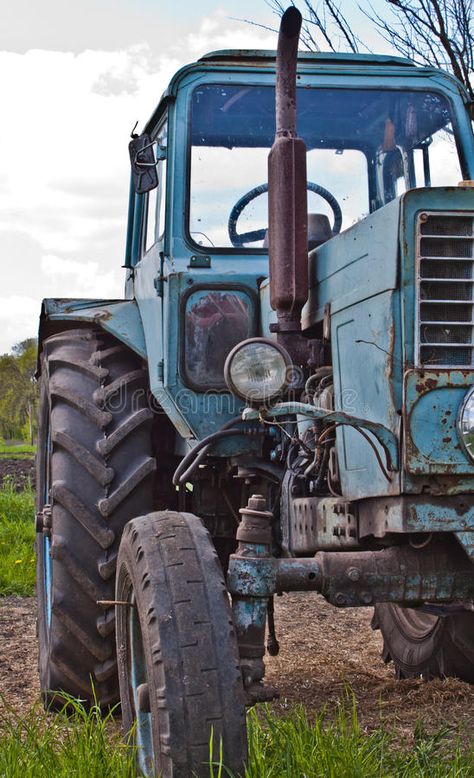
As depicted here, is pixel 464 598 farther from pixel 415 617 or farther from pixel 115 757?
pixel 415 617

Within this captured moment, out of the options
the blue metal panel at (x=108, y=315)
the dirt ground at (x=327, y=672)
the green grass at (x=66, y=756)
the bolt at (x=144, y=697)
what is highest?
the blue metal panel at (x=108, y=315)

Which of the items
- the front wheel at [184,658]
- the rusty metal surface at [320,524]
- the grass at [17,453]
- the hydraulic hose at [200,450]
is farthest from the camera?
the grass at [17,453]

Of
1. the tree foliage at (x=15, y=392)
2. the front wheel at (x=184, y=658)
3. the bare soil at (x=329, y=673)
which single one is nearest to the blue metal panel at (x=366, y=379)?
the front wheel at (x=184, y=658)

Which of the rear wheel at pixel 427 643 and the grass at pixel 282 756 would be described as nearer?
the grass at pixel 282 756

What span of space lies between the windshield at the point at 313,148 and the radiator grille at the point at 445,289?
1505 millimetres

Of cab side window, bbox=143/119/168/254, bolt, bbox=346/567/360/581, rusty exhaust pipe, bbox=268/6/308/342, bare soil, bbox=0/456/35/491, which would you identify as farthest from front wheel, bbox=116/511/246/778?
bare soil, bbox=0/456/35/491

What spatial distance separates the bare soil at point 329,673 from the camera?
410 centimetres

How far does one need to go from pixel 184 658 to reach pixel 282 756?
0.50 meters

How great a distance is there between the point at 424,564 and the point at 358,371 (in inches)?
22.8

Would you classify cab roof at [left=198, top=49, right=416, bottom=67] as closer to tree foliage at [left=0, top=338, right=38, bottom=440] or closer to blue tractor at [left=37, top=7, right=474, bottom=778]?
blue tractor at [left=37, top=7, right=474, bottom=778]

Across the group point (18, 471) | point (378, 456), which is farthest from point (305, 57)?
point (18, 471)

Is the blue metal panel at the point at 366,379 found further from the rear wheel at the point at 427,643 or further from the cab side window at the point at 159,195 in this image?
the rear wheel at the point at 427,643

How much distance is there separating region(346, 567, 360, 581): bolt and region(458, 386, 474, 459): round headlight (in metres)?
0.47

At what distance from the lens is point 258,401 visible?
3023mm
